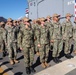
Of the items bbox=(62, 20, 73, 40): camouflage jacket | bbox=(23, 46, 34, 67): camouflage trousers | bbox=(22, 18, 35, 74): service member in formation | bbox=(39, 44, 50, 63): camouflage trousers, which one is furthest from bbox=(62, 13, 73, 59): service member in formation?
bbox=(23, 46, 34, 67): camouflage trousers

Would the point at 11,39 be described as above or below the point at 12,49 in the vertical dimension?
above

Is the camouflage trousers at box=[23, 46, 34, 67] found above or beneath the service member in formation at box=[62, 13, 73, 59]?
beneath

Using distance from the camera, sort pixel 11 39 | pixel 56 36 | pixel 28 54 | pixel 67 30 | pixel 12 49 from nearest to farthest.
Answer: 1. pixel 28 54
2. pixel 56 36
3. pixel 11 39
4. pixel 12 49
5. pixel 67 30

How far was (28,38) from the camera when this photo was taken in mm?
5430

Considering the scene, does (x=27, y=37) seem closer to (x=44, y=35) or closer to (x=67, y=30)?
(x=44, y=35)

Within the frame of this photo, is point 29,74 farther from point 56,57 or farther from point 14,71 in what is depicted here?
point 56,57

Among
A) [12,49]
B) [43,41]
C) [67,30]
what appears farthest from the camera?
[67,30]

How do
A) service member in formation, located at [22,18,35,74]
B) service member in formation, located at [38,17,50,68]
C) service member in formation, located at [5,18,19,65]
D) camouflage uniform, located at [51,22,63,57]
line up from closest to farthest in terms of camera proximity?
service member in formation, located at [22,18,35,74]
service member in formation, located at [38,17,50,68]
camouflage uniform, located at [51,22,63,57]
service member in formation, located at [5,18,19,65]

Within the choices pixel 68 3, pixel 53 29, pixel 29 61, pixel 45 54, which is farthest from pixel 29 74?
pixel 68 3

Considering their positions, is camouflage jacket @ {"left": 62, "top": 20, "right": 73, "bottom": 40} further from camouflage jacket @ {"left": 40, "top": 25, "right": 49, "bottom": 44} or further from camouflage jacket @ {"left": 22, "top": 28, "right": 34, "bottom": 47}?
camouflage jacket @ {"left": 22, "top": 28, "right": 34, "bottom": 47}

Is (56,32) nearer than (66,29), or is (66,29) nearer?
(56,32)

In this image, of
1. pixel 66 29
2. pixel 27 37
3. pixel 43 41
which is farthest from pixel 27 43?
pixel 66 29

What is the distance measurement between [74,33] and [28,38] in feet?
8.07

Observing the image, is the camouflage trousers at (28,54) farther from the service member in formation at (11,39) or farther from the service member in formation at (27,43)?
the service member in formation at (11,39)
